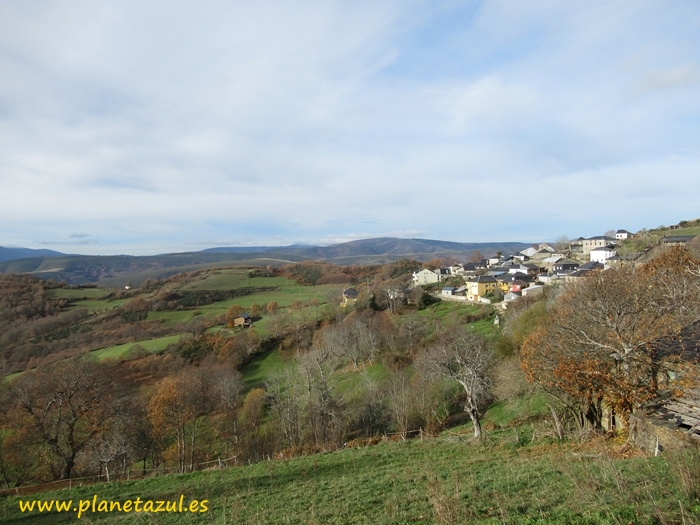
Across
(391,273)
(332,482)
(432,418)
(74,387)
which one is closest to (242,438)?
(74,387)

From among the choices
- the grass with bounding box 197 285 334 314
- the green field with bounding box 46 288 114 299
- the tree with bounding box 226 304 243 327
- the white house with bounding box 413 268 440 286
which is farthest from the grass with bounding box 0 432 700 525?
the green field with bounding box 46 288 114 299

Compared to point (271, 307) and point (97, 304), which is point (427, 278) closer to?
point (271, 307)

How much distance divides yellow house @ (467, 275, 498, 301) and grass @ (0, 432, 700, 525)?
43862 mm

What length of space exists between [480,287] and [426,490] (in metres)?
52.8

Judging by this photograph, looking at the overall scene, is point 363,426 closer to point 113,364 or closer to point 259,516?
point 259,516

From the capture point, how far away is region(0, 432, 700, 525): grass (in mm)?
6363

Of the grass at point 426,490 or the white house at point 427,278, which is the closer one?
the grass at point 426,490

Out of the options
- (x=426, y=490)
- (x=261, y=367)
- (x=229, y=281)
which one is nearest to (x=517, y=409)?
(x=426, y=490)

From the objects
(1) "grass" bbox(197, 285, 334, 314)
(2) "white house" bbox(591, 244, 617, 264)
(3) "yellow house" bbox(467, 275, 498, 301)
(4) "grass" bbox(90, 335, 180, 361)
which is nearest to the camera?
(4) "grass" bbox(90, 335, 180, 361)

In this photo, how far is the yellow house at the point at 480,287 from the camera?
58784 millimetres

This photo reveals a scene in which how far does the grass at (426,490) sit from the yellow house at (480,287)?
43862 mm

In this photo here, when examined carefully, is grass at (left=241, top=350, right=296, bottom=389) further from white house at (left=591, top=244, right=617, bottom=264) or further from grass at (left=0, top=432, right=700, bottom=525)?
white house at (left=591, top=244, right=617, bottom=264)

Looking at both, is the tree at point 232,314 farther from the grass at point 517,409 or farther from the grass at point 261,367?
the grass at point 517,409

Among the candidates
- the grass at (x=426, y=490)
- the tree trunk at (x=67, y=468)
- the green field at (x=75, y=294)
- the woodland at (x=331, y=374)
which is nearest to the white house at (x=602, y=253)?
the woodland at (x=331, y=374)
